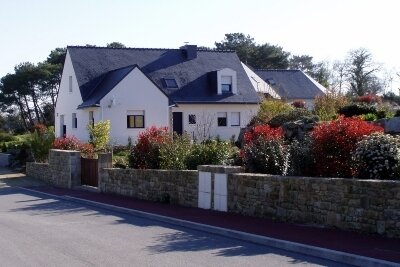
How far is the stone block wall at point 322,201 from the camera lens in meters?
11.3

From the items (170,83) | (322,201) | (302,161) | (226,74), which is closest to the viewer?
(322,201)

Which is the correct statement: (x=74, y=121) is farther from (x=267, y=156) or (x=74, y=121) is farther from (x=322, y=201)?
(x=322, y=201)

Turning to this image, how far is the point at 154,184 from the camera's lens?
1972cm

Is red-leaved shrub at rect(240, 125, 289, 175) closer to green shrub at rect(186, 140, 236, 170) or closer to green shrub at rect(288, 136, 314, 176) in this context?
green shrub at rect(288, 136, 314, 176)

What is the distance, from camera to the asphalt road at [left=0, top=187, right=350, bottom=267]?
10125mm

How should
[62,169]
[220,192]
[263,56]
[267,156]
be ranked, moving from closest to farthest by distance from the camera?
[267,156] < [220,192] < [62,169] < [263,56]

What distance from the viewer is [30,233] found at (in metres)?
13.7

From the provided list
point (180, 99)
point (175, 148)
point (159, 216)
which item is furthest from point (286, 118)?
point (180, 99)

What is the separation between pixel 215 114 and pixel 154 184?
25407mm

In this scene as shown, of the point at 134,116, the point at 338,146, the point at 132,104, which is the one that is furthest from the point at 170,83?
the point at 338,146

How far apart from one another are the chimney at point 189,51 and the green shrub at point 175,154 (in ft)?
88.9

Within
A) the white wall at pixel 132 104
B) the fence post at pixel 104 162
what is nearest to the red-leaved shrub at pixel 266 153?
the fence post at pixel 104 162

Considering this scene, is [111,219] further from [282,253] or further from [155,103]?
[155,103]

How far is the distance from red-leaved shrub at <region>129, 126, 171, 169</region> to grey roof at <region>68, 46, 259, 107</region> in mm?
18752
